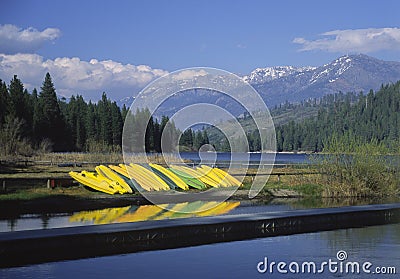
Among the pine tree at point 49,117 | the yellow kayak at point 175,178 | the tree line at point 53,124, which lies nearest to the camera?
the yellow kayak at point 175,178

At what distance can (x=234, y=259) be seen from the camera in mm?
14906

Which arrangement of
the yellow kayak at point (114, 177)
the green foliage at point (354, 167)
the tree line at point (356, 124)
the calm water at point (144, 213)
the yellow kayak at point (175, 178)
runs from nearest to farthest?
the calm water at point (144, 213), the yellow kayak at point (114, 177), the green foliage at point (354, 167), the yellow kayak at point (175, 178), the tree line at point (356, 124)

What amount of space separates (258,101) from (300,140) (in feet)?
440

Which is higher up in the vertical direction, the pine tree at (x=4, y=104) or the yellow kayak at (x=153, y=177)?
the pine tree at (x=4, y=104)

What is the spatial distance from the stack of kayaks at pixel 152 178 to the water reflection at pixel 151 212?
3.97 m

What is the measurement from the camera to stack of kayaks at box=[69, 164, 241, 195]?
106 ft

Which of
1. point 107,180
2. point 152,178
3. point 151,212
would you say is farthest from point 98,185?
point 151,212

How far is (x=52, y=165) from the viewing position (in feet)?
165

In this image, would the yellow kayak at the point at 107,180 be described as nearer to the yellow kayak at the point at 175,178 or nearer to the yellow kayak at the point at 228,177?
the yellow kayak at the point at 175,178

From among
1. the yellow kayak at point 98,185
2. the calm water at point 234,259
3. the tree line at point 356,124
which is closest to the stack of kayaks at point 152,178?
the yellow kayak at point 98,185

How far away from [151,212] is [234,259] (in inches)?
424

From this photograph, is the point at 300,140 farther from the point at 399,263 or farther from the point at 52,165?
the point at 399,263

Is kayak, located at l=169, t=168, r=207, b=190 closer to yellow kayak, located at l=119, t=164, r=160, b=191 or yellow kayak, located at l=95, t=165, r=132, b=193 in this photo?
yellow kayak, located at l=119, t=164, r=160, b=191

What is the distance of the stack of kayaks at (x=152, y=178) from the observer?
32.4 metres
